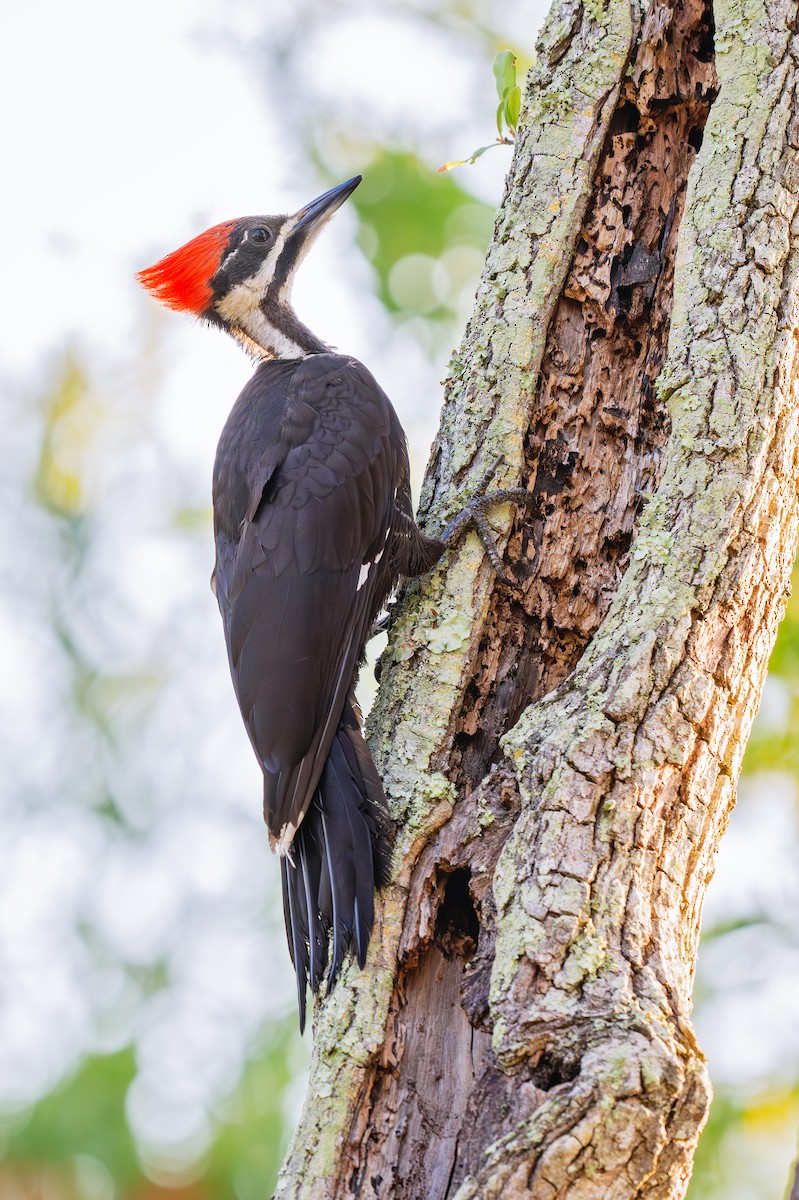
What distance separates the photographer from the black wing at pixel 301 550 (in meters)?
2.26

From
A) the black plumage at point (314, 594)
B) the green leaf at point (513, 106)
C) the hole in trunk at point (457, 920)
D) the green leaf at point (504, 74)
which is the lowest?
the hole in trunk at point (457, 920)

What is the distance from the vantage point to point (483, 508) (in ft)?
7.23

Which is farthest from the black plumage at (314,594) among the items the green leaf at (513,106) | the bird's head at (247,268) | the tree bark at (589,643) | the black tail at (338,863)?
the green leaf at (513,106)

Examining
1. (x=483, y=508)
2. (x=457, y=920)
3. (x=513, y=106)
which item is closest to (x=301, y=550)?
(x=483, y=508)

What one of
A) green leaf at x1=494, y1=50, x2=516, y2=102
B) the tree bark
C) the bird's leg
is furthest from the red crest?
the bird's leg

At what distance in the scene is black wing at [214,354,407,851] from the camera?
88.8 inches

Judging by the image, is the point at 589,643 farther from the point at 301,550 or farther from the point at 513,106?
the point at 513,106

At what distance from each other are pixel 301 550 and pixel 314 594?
0.36 feet

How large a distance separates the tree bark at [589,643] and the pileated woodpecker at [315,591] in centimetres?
10

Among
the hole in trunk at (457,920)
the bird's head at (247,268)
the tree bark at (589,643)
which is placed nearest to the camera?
the tree bark at (589,643)

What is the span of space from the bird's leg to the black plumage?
0.05 m

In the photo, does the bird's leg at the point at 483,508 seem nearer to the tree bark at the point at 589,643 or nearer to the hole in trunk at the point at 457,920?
the tree bark at the point at 589,643

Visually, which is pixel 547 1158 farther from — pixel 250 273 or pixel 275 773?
pixel 250 273

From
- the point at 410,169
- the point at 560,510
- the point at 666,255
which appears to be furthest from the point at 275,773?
the point at 410,169
